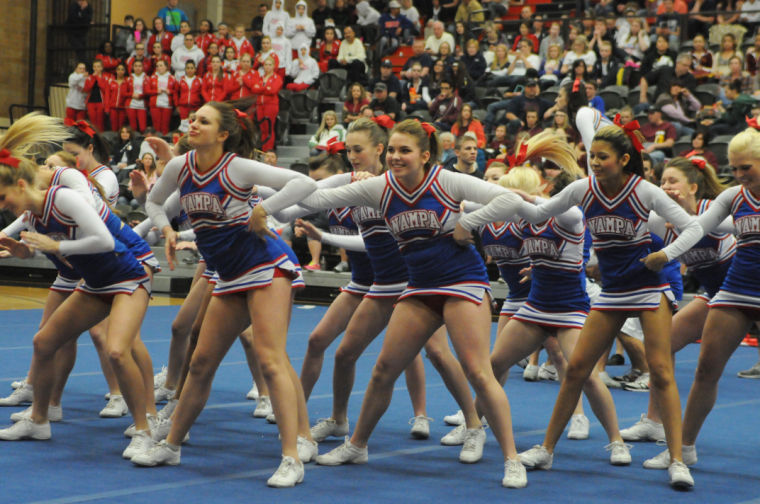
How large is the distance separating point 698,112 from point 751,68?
1328mm

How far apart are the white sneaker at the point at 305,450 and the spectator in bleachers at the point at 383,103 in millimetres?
10118

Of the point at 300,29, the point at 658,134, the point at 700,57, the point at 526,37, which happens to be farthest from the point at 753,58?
the point at 300,29

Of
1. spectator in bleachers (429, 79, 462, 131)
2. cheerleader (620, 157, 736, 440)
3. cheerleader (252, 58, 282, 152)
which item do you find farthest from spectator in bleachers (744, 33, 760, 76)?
cheerleader (620, 157, 736, 440)

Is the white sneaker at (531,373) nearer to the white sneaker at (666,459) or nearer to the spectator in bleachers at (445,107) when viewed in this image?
the white sneaker at (666,459)

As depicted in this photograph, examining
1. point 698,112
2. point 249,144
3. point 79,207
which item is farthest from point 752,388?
point 698,112

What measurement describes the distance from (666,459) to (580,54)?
11099mm

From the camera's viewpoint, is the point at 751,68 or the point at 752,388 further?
the point at 751,68

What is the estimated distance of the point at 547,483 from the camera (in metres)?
4.79

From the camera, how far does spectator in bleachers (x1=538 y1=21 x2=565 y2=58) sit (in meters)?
16.0

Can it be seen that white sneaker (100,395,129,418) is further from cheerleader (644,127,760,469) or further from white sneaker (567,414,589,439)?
cheerleader (644,127,760,469)

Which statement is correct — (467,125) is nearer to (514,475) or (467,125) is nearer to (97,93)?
(97,93)

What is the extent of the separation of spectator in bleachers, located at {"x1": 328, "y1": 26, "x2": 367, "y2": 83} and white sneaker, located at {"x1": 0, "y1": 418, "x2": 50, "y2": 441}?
12973 mm

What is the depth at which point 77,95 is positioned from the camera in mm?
19016

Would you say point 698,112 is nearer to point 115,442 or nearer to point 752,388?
point 752,388
